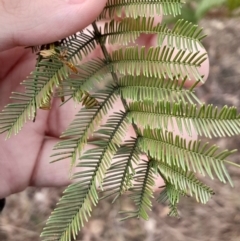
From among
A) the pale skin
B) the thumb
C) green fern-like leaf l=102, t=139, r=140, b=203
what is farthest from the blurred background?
green fern-like leaf l=102, t=139, r=140, b=203

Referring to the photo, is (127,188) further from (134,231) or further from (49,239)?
(134,231)

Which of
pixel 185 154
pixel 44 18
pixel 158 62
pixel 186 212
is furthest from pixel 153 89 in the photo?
pixel 186 212

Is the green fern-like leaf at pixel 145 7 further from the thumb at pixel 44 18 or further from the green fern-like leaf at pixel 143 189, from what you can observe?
the green fern-like leaf at pixel 143 189

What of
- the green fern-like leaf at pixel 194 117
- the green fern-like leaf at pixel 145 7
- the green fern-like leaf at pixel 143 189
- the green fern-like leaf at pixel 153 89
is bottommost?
the green fern-like leaf at pixel 143 189

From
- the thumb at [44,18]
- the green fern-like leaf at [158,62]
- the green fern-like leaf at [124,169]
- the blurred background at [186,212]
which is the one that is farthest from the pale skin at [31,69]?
the blurred background at [186,212]

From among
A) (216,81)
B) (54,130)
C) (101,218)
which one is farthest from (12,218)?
(216,81)

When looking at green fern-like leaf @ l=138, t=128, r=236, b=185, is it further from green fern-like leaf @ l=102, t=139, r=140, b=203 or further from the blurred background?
the blurred background
